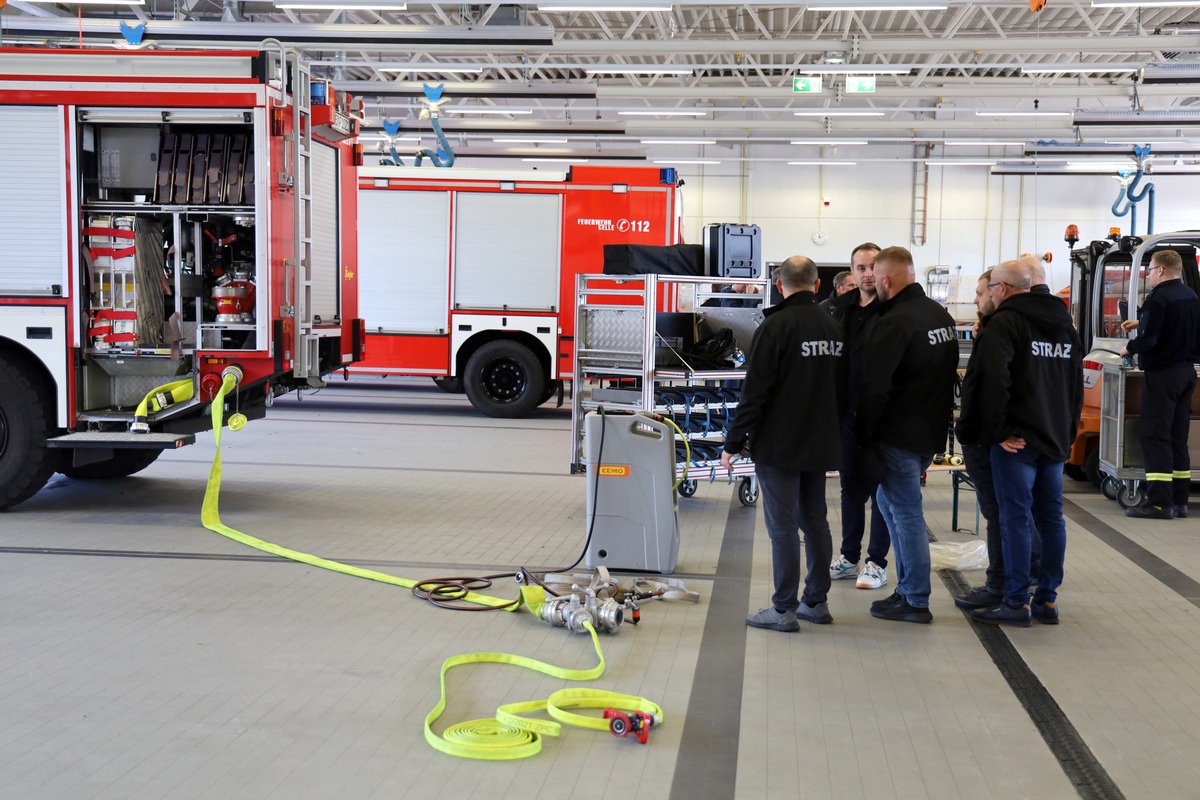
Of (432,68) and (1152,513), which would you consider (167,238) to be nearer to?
(1152,513)

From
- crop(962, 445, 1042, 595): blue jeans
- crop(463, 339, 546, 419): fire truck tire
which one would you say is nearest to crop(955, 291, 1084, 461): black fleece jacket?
crop(962, 445, 1042, 595): blue jeans

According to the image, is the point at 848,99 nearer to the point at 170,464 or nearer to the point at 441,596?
the point at 170,464

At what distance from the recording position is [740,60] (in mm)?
19750

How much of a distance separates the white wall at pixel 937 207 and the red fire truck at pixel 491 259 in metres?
15.6

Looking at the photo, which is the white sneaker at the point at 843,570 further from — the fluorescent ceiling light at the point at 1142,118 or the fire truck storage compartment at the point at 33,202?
the fluorescent ceiling light at the point at 1142,118

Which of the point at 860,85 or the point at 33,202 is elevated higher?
the point at 860,85

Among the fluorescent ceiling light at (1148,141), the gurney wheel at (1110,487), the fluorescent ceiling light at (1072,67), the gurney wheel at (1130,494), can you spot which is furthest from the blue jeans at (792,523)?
the fluorescent ceiling light at (1148,141)

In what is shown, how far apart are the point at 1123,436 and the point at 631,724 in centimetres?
630

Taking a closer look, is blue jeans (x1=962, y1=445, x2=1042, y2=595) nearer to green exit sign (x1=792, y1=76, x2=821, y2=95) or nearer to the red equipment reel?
the red equipment reel

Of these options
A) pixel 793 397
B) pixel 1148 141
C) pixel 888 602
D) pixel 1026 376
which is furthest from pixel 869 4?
pixel 1148 141

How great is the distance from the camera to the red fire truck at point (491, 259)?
13.4m

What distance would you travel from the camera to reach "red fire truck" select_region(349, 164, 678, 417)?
13.4m

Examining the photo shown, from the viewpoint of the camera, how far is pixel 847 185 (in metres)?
28.4

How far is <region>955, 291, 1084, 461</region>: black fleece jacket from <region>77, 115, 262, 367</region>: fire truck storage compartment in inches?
189
